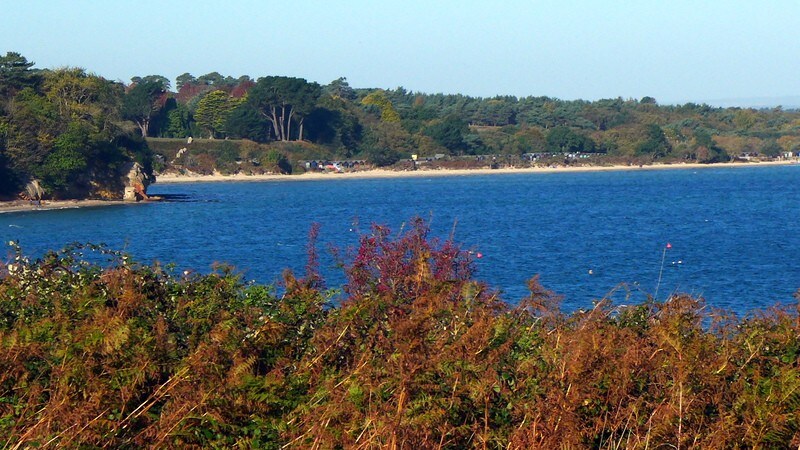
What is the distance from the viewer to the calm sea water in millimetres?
32938

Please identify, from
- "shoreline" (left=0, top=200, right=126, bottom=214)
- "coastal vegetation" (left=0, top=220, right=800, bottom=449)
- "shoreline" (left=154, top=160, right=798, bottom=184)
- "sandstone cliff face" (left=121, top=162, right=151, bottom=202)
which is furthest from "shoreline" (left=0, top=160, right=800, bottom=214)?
"coastal vegetation" (left=0, top=220, right=800, bottom=449)

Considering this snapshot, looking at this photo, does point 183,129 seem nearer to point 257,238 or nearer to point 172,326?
point 257,238

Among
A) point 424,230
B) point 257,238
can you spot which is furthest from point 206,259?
point 424,230

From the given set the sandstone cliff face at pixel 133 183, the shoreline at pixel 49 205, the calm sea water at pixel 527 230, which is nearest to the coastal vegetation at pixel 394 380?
the calm sea water at pixel 527 230

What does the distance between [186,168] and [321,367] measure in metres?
117

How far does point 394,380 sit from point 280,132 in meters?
133

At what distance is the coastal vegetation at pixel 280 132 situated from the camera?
73938 millimetres

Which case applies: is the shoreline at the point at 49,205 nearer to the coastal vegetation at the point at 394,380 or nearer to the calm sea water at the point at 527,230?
the calm sea water at the point at 527,230

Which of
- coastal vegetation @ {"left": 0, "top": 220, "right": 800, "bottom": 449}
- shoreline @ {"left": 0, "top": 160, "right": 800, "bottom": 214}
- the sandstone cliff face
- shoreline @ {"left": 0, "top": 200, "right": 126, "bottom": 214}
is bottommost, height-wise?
shoreline @ {"left": 0, "top": 160, "right": 800, "bottom": 214}

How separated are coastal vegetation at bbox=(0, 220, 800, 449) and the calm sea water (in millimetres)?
3042

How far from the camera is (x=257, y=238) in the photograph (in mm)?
51469

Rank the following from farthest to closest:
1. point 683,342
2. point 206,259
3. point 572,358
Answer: point 206,259, point 683,342, point 572,358

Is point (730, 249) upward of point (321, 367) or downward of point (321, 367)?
downward

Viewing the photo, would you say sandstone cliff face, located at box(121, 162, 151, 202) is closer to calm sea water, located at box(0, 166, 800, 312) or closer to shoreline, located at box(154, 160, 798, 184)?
calm sea water, located at box(0, 166, 800, 312)
